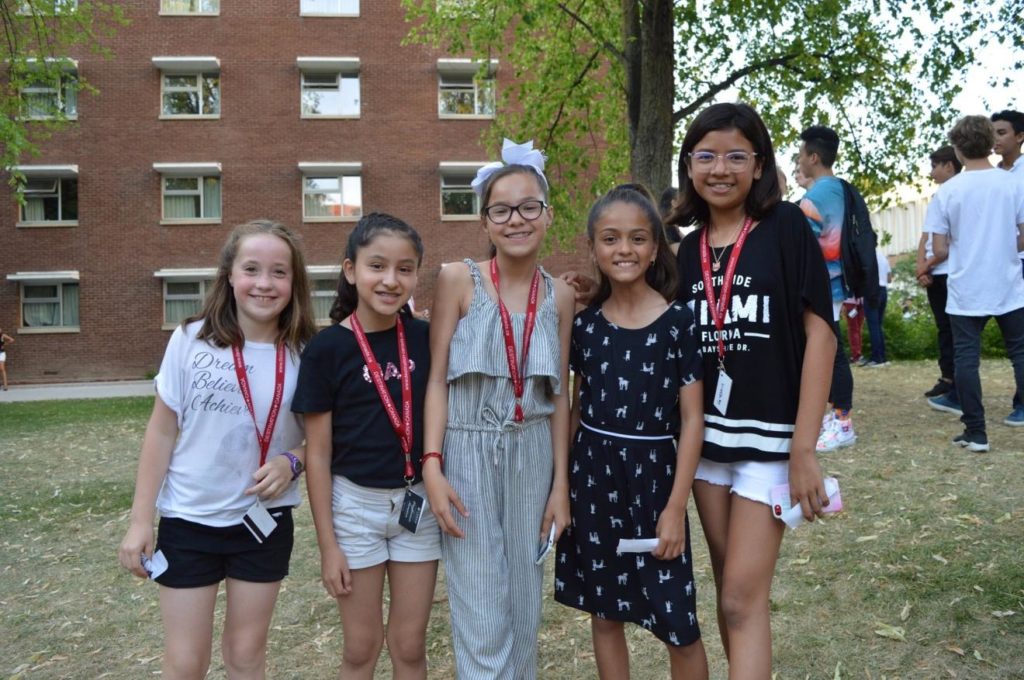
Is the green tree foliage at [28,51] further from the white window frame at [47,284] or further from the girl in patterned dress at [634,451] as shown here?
the girl in patterned dress at [634,451]

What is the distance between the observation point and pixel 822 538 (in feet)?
13.5

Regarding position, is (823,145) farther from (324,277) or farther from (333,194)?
(333,194)

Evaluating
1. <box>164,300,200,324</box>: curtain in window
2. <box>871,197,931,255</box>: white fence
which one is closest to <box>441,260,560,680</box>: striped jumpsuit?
<box>164,300,200,324</box>: curtain in window

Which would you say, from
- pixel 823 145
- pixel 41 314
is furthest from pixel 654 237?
pixel 41 314

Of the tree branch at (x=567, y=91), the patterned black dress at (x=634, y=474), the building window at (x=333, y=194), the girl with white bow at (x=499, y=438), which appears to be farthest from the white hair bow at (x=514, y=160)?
the building window at (x=333, y=194)

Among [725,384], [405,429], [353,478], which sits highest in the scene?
[725,384]

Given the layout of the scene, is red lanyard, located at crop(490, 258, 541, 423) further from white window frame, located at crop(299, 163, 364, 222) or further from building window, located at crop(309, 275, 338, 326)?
white window frame, located at crop(299, 163, 364, 222)

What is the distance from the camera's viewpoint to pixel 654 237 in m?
2.46

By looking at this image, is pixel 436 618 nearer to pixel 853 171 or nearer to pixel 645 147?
pixel 645 147

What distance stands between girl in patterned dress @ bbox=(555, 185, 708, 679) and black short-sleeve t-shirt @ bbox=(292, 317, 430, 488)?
581 mm

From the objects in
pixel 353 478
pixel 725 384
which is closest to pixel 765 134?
pixel 725 384

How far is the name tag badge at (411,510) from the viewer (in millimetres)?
2367

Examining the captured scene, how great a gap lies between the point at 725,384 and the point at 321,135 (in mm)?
21120

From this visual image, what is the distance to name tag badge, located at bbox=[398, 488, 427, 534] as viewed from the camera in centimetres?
237
